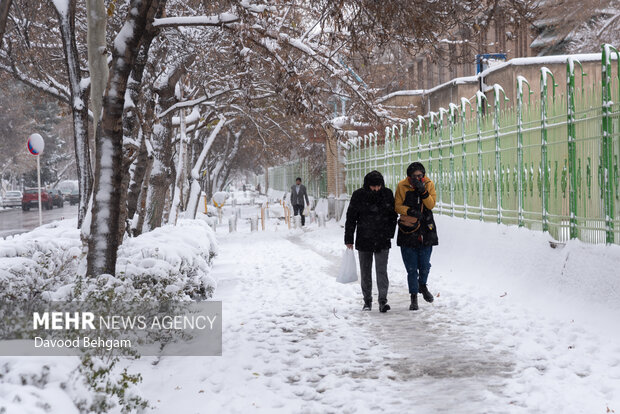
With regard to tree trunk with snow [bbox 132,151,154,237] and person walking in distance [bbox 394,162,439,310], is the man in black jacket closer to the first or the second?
person walking in distance [bbox 394,162,439,310]

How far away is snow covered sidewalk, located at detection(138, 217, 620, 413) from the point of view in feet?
16.8

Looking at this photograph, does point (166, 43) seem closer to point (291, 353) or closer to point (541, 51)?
point (291, 353)

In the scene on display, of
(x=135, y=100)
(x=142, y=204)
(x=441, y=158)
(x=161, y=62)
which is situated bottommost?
(x=142, y=204)

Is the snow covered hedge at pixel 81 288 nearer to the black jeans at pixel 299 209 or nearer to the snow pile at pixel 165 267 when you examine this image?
the snow pile at pixel 165 267

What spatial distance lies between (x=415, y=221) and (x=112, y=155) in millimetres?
3698

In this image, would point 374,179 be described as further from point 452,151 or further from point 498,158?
point 452,151

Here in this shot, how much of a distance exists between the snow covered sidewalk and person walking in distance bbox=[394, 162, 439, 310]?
1.90 ft

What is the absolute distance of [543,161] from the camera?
31.8 ft

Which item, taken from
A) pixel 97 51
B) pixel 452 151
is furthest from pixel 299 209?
pixel 97 51

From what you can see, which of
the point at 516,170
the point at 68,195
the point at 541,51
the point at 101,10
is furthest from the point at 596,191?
the point at 68,195

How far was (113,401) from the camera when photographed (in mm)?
4195

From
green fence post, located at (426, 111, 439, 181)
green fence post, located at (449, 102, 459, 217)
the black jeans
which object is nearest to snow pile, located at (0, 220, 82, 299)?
green fence post, located at (449, 102, 459, 217)

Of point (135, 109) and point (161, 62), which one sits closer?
point (135, 109)

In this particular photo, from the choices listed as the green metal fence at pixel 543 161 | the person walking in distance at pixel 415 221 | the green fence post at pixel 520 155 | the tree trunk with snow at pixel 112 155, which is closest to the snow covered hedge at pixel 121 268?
the tree trunk with snow at pixel 112 155
